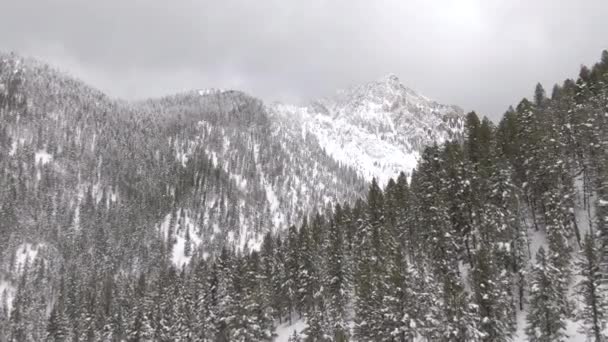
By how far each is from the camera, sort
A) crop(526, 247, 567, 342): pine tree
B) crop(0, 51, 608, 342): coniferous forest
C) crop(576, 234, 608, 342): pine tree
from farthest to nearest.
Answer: crop(0, 51, 608, 342): coniferous forest → crop(526, 247, 567, 342): pine tree → crop(576, 234, 608, 342): pine tree

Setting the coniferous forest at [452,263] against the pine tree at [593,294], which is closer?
the pine tree at [593,294]

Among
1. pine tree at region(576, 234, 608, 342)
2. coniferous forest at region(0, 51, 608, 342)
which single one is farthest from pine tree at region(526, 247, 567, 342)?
pine tree at region(576, 234, 608, 342)

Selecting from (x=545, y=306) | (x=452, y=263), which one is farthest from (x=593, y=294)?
(x=452, y=263)

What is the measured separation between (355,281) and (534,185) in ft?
94.9

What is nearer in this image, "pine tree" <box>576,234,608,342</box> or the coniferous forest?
"pine tree" <box>576,234,608,342</box>

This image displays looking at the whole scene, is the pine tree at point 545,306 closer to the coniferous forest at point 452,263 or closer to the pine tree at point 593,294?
the coniferous forest at point 452,263

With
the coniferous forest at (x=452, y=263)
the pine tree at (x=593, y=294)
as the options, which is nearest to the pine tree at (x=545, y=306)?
the coniferous forest at (x=452, y=263)

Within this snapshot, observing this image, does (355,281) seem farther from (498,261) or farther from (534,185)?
(534,185)

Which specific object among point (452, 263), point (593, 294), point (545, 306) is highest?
point (452, 263)

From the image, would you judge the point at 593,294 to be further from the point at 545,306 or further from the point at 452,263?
the point at 452,263

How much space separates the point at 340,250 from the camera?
74750 millimetres

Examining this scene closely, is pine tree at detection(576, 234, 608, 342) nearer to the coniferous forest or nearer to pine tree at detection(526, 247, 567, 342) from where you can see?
the coniferous forest

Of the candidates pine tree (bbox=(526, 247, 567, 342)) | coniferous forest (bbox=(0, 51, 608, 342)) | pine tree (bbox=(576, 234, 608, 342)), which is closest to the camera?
pine tree (bbox=(576, 234, 608, 342))

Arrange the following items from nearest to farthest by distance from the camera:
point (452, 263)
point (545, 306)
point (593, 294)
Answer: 1. point (593, 294)
2. point (545, 306)
3. point (452, 263)
